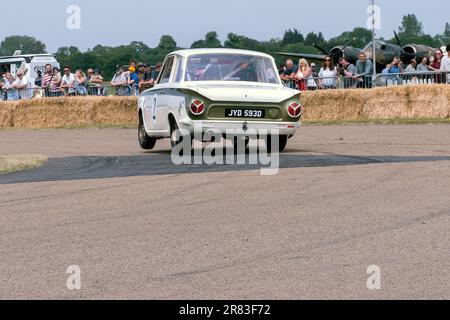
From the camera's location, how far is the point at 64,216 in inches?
348

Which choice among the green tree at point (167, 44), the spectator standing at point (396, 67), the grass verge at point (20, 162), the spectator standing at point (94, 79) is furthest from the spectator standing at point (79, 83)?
the green tree at point (167, 44)

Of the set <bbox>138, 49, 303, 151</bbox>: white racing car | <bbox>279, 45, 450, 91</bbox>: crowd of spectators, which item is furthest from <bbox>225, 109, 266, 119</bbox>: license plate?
<bbox>279, 45, 450, 91</bbox>: crowd of spectators

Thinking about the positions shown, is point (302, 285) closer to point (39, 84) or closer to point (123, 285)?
point (123, 285)

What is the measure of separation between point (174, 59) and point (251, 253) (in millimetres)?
9244

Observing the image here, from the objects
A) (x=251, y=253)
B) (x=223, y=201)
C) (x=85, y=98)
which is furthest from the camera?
(x=85, y=98)

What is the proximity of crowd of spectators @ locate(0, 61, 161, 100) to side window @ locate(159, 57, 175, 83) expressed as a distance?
11284 mm

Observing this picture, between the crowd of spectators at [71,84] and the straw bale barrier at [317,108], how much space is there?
0.95m

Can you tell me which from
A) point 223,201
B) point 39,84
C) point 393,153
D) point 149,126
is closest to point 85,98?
point 39,84

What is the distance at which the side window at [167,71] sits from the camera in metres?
15.9

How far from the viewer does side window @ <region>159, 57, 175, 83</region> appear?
15.9 metres
